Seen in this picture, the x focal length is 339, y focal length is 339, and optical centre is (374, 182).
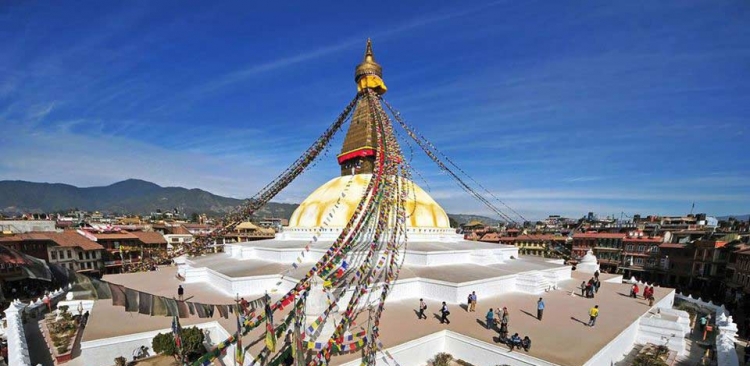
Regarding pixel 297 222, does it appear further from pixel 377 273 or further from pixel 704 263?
pixel 704 263

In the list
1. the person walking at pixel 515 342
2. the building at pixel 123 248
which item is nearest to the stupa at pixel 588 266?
the person walking at pixel 515 342

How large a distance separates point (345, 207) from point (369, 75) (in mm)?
7238

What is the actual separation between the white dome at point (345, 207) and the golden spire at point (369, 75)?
4805 millimetres

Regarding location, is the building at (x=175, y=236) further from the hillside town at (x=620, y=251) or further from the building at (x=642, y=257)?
the building at (x=642, y=257)

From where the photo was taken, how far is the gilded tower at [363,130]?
58.4 feet

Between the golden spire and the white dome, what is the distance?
15.8 ft

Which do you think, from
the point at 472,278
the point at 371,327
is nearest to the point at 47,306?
the point at 371,327

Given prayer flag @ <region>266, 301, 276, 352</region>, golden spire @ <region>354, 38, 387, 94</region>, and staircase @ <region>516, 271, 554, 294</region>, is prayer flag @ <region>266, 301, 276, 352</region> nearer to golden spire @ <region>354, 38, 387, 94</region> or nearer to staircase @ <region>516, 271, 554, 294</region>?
staircase @ <region>516, 271, 554, 294</region>

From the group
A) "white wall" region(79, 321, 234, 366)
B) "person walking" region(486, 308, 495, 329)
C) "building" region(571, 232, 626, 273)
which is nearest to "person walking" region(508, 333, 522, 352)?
"person walking" region(486, 308, 495, 329)

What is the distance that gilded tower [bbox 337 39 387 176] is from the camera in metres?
17.8

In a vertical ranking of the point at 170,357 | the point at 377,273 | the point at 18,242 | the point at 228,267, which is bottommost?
the point at 18,242

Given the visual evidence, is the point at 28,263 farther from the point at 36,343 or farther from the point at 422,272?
the point at 422,272

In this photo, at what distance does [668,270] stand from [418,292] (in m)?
27.6

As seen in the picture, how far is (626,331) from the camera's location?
9.13 metres
